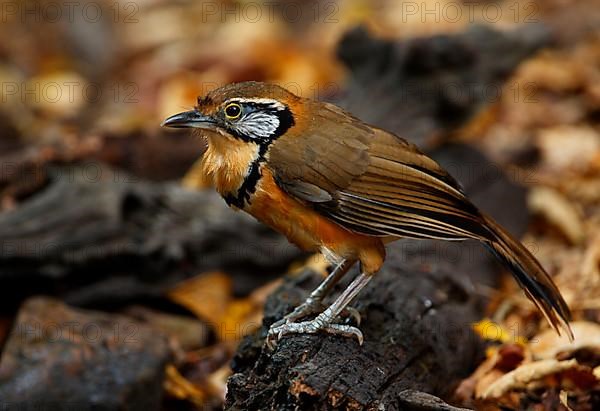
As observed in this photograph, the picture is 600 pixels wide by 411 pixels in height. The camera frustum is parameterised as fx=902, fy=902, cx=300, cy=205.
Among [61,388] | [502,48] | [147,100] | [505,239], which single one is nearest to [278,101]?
[505,239]

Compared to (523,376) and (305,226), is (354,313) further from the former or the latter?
(523,376)

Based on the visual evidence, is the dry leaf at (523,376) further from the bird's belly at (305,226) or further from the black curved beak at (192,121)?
the black curved beak at (192,121)

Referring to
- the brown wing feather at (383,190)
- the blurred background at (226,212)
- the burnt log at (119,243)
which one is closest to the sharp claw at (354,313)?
the brown wing feather at (383,190)

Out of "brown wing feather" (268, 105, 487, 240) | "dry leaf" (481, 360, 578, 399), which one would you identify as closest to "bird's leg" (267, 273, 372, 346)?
"brown wing feather" (268, 105, 487, 240)

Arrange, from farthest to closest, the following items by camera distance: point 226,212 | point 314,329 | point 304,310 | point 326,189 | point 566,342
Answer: point 226,212, point 566,342, point 304,310, point 326,189, point 314,329

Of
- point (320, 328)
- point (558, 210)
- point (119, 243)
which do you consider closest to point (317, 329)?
point (320, 328)

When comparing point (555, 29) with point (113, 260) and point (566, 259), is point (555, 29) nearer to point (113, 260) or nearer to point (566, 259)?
point (566, 259)

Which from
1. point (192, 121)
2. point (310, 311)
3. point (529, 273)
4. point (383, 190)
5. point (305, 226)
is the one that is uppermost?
point (192, 121)
